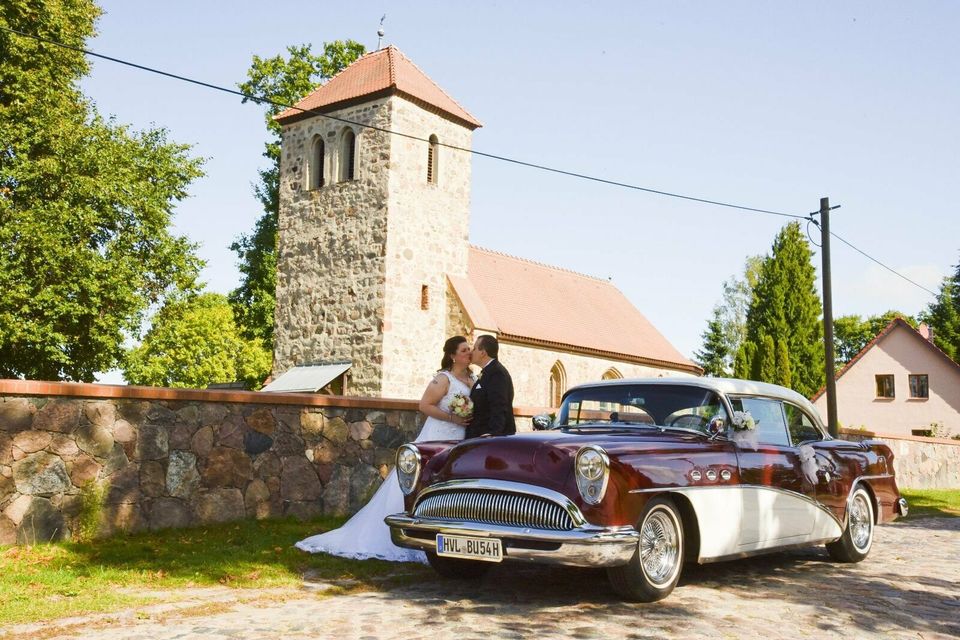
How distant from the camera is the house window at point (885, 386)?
41.1 m

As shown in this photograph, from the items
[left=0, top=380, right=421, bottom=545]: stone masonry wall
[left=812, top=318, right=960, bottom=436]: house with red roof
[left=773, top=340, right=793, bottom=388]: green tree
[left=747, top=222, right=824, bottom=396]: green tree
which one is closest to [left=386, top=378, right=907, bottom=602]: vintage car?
[left=0, top=380, right=421, bottom=545]: stone masonry wall

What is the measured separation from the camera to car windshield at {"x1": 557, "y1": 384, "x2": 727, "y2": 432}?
22.7 feet

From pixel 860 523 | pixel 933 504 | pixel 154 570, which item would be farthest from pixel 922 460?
pixel 154 570

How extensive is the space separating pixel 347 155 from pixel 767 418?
72.3 feet

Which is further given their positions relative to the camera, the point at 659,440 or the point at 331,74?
the point at 331,74

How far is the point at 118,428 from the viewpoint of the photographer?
→ 8508mm

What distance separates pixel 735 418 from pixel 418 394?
19.7 metres

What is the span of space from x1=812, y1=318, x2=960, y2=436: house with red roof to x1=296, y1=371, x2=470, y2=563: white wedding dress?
35.8 meters

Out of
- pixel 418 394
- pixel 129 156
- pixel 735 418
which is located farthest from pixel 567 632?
pixel 129 156

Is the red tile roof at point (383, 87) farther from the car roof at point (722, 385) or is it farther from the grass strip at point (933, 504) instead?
the car roof at point (722, 385)

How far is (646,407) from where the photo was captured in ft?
23.2

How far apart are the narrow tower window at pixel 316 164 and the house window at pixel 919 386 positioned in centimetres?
2910

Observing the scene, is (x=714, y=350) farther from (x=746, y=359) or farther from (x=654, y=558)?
(x=654, y=558)

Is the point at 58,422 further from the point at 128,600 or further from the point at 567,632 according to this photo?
the point at 567,632
